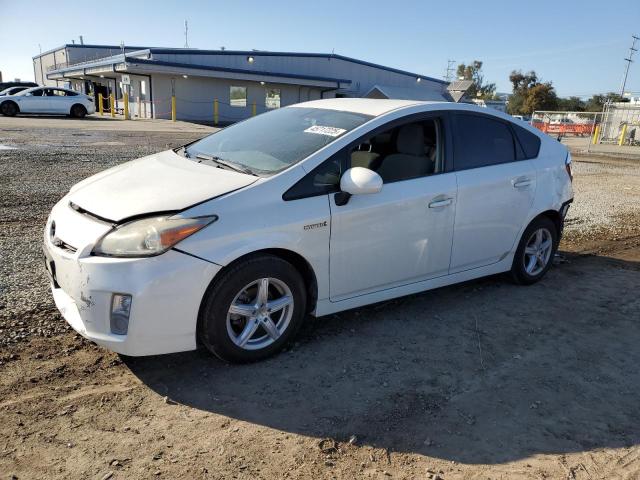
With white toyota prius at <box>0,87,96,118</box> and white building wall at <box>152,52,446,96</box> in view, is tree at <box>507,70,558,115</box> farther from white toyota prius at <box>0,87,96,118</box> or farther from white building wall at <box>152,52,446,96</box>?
white toyota prius at <box>0,87,96,118</box>

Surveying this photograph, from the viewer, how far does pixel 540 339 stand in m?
4.03

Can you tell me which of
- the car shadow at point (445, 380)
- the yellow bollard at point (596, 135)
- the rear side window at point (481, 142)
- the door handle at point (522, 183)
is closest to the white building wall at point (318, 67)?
the yellow bollard at point (596, 135)

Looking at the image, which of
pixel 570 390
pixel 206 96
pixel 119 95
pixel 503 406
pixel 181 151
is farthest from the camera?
pixel 119 95

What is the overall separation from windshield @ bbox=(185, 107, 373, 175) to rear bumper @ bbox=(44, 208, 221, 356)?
3.01 ft

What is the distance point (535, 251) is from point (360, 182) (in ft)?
8.36

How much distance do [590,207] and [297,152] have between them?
772 centimetres

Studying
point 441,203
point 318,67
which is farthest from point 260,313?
point 318,67

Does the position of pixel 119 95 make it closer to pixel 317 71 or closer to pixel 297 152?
pixel 317 71

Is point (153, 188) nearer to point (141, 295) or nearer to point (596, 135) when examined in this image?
point (141, 295)

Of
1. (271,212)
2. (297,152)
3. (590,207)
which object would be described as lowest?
(590,207)

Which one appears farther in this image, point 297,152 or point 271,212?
point 297,152

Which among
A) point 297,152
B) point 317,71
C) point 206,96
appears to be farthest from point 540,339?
point 317,71

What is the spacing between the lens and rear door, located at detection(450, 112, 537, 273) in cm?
430

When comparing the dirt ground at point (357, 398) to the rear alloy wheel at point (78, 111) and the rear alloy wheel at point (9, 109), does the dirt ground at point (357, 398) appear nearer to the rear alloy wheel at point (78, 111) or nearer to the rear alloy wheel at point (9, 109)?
the rear alloy wheel at point (9, 109)
